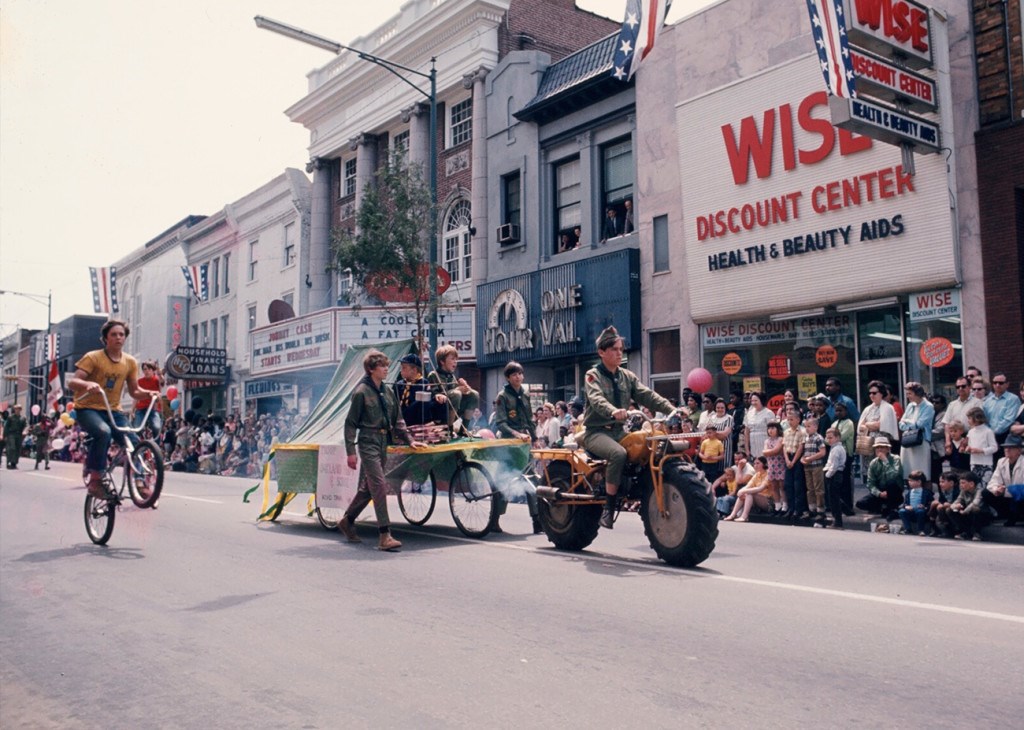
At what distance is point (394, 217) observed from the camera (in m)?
21.7

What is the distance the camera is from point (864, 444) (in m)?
14.3

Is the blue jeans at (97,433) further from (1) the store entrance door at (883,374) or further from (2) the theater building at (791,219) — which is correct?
(1) the store entrance door at (883,374)

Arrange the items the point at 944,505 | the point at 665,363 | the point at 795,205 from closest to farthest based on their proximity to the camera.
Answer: the point at 944,505 → the point at 795,205 → the point at 665,363

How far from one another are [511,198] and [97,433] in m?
19.1

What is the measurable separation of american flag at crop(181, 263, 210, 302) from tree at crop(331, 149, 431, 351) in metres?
24.0

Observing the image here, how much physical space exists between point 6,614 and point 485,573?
346 cm

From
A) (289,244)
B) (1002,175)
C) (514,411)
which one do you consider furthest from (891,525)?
(289,244)

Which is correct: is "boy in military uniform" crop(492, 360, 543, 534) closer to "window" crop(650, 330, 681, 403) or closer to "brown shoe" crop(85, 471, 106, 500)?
"brown shoe" crop(85, 471, 106, 500)

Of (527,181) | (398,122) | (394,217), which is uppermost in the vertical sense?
(398,122)

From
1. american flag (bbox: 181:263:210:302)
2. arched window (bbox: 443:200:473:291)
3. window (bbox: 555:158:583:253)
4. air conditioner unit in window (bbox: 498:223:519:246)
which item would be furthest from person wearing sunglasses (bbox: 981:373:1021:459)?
american flag (bbox: 181:263:210:302)

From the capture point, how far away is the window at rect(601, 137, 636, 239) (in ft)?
76.9

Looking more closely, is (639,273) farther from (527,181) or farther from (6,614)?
(6,614)

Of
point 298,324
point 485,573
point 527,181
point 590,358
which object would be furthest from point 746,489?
point 298,324

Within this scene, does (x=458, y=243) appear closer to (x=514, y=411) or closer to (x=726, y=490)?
(x=726, y=490)
